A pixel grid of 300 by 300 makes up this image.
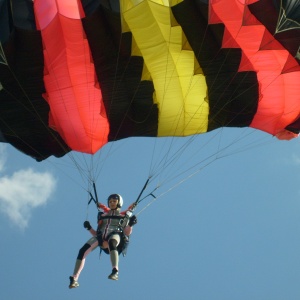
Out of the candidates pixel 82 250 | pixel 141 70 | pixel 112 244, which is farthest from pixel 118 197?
pixel 141 70

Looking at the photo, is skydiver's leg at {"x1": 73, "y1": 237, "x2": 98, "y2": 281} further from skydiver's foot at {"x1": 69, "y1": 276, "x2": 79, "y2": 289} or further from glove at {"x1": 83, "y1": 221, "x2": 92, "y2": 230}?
glove at {"x1": 83, "y1": 221, "x2": 92, "y2": 230}

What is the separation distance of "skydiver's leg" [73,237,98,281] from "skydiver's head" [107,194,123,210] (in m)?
0.70

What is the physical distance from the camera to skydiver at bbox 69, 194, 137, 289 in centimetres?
1401

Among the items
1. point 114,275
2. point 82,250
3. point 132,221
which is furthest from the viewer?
point 132,221

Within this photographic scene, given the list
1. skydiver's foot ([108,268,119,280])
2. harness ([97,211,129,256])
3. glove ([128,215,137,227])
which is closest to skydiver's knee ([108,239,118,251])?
harness ([97,211,129,256])

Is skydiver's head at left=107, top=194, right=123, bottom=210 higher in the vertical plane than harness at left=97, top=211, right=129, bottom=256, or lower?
higher

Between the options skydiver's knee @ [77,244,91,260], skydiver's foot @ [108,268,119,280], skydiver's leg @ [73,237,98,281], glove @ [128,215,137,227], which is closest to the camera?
skydiver's foot @ [108,268,119,280]

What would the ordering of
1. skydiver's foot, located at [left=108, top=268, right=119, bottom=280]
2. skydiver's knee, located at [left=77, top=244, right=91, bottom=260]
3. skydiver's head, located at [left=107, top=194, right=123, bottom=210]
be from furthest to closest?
skydiver's head, located at [left=107, top=194, right=123, bottom=210] < skydiver's knee, located at [left=77, top=244, right=91, bottom=260] < skydiver's foot, located at [left=108, top=268, right=119, bottom=280]

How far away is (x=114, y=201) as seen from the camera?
48.5 feet

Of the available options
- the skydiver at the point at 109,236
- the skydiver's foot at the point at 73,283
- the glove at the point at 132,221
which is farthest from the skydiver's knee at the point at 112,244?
the skydiver's foot at the point at 73,283

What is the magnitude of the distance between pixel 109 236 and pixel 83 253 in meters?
0.56

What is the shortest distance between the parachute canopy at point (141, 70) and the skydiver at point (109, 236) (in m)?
2.04

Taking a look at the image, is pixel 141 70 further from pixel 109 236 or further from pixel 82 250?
pixel 82 250

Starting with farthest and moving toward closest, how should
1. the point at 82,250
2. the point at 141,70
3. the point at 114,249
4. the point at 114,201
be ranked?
the point at 141,70 → the point at 114,201 → the point at 82,250 → the point at 114,249
